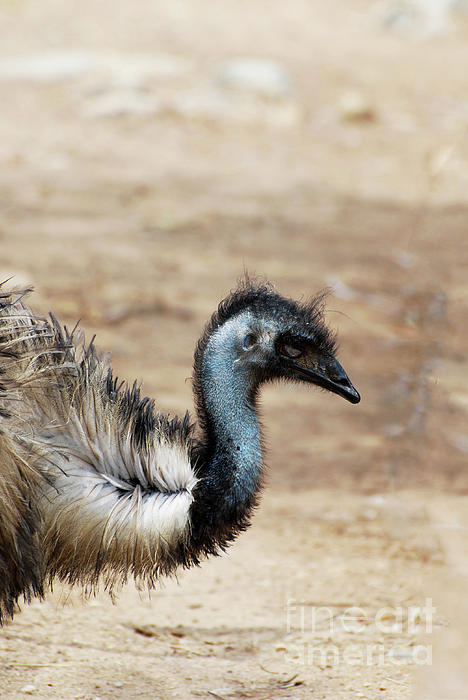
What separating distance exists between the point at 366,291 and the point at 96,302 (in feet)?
8.63

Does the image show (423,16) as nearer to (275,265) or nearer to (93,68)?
(93,68)

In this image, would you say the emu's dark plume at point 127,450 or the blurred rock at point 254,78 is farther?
the blurred rock at point 254,78

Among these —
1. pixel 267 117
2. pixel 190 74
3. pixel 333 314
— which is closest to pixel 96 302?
pixel 333 314

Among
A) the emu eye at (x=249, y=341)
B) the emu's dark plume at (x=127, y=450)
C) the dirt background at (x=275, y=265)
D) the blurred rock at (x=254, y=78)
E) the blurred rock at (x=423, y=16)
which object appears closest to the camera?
the emu's dark plume at (x=127, y=450)

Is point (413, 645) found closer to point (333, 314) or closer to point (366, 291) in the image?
point (333, 314)

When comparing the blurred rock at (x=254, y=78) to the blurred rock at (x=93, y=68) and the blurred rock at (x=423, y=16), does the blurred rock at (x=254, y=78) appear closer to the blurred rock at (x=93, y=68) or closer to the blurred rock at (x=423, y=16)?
the blurred rock at (x=93, y=68)

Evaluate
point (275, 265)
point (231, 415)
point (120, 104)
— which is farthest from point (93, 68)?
point (231, 415)

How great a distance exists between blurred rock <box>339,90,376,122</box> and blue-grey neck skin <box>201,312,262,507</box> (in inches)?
444

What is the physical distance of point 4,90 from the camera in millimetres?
14422

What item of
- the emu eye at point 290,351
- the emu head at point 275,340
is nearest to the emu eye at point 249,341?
the emu head at point 275,340

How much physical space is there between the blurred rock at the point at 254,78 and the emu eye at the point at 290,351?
36.7ft

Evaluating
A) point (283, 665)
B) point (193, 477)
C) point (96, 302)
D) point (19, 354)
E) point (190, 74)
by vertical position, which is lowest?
point (283, 665)

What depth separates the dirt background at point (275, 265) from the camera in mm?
4562

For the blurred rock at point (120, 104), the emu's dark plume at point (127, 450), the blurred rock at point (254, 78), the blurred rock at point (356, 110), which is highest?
the blurred rock at point (254, 78)
